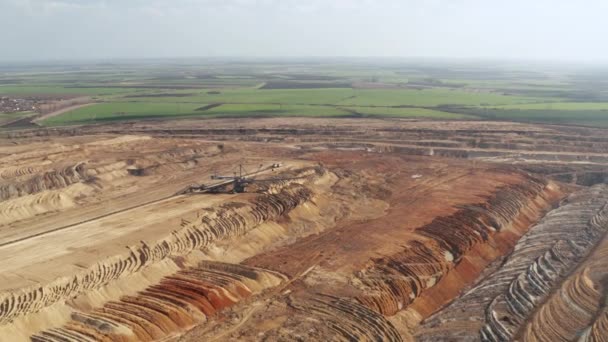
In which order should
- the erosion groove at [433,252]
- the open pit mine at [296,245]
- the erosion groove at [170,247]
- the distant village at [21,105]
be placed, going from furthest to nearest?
the distant village at [21,105] < the erosion groove at [433,252] < the open pit mine at [296,245] < the erosion groove at [170,247]

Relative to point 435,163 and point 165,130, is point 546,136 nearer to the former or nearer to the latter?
point 435,163

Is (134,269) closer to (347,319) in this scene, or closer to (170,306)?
(170,306)

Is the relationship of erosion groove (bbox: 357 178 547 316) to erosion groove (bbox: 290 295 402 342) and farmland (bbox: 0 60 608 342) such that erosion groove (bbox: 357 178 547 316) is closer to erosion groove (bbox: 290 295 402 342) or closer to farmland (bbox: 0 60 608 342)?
farmland (bbox: 0 60 608 342)

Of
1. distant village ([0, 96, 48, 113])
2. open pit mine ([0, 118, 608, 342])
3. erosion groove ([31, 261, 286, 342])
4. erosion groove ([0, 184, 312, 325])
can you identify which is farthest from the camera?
distant village ([0, 96, 48, 113])

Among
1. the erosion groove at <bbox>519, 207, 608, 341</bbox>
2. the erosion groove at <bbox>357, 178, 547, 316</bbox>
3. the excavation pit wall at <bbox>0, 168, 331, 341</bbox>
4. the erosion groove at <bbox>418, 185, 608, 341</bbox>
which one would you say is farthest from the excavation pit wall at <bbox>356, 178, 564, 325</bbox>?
the excavation pit wall at <bbox>0, 168, 331, 341</bbox>

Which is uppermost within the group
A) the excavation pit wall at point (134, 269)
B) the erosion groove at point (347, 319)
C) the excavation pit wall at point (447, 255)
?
→ the excavation pit wall at point (134, 269)

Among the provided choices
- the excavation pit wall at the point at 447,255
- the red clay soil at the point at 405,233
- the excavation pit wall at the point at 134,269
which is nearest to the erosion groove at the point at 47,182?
the excavation pit wall at the point at 134,269

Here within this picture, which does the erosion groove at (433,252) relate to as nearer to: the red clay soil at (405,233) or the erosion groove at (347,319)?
the red clay soil at (405,233)
